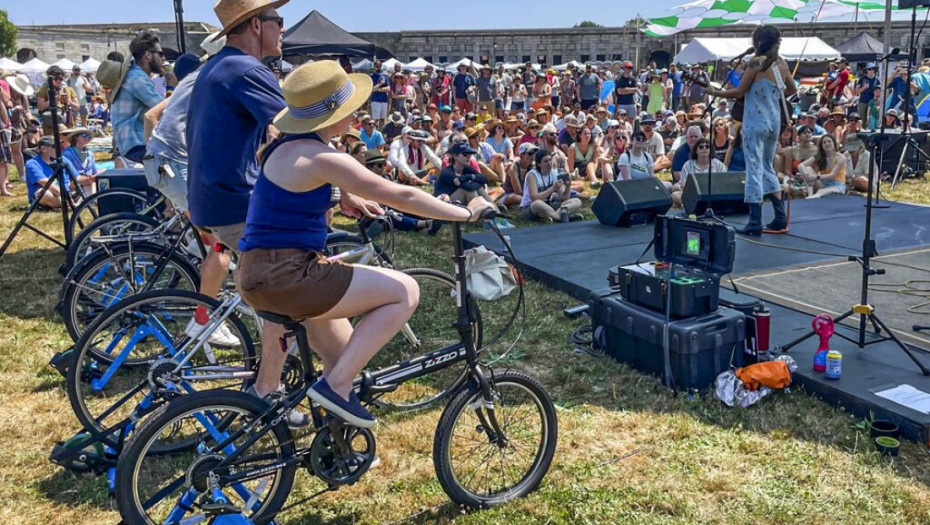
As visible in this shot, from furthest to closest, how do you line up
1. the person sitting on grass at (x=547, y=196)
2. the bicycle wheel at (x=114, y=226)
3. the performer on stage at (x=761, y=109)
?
the person sitting on grass at (x=547, y=196)
the performer on stage at (x=761, y=109)
the bicycle wheel at (x=114, y=226)

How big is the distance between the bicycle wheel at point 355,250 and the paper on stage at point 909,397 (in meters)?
2.75

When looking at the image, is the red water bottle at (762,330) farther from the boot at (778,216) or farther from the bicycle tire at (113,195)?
the bicycle tire at (113,195)

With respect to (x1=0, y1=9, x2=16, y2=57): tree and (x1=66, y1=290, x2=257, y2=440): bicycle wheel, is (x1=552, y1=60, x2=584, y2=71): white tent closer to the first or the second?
(x1=66, y1=290, x2=257, y2=440): bicycle wheel

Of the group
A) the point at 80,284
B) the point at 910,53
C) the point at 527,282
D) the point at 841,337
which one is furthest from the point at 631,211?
the point at 80,284

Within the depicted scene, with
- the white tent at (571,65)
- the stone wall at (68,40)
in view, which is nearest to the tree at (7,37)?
the stone wall at (68,40)

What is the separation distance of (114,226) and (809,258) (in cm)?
570

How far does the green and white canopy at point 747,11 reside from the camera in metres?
15.7

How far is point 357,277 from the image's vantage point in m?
3.04

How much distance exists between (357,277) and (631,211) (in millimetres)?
5994

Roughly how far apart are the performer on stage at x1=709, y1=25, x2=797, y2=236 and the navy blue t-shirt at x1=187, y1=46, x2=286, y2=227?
4.63 m

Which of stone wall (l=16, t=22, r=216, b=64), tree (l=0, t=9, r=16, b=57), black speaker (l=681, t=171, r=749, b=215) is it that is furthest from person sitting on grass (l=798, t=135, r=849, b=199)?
tree (l=0, t=9, r=16, b=57)

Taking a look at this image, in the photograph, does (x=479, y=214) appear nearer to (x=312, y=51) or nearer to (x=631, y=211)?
(x=631, y=211)

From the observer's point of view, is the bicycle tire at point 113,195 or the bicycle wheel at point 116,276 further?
the bicycle tire at point 113,195

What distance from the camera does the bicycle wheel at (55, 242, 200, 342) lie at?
471cm
